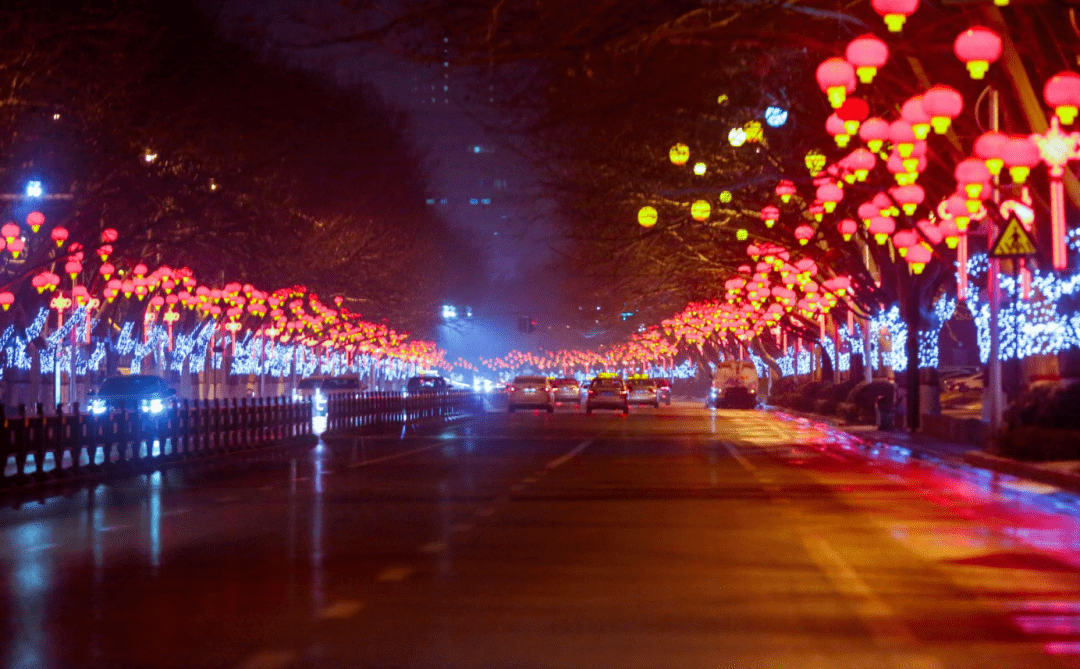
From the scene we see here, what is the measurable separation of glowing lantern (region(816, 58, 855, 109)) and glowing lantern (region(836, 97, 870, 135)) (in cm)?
283

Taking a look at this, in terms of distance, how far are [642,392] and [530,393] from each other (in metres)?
13.1

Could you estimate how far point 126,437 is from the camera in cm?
2700

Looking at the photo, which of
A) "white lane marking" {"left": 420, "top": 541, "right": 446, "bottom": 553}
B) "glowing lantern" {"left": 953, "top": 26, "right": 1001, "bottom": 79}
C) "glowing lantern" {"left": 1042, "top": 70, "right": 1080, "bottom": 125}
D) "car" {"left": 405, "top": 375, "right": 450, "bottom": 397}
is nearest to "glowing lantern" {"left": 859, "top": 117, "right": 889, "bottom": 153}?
"glowing lantern" {"left": 953, "top": 26, "right": 1001, "bottom": 79}

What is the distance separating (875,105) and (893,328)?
63.3 feet

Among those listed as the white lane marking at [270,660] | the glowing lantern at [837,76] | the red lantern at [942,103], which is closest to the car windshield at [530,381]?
the glowing lantern at [837,76]

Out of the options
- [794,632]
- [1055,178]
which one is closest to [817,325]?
[1055,178]

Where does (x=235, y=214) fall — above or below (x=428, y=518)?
above

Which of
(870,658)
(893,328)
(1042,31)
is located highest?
(1042,31)

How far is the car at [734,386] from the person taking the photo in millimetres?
79500

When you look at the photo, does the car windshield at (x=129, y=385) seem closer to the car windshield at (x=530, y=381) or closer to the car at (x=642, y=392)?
the car windshield at (x=530, y=381)

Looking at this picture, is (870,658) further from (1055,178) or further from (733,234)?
(733,234)

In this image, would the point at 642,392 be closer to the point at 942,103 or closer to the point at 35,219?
the point at 35,219

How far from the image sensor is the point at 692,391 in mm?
141125

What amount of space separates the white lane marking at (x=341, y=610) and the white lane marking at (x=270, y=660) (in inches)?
49.0
